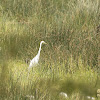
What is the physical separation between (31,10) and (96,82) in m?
3.54

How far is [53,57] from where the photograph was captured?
14.5 ft

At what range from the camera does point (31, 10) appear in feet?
23.4

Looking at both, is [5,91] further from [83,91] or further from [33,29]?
[33,29]

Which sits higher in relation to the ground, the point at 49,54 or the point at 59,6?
the point at 59,6

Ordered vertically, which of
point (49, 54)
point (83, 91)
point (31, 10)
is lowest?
point (83, 91)

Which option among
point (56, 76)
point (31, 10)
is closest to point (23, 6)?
point (31, 10)

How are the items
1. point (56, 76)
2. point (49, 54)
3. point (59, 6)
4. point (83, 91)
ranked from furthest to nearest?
point (59, 6)
point (49, 54)
point (56, 76)
point (83, 91)

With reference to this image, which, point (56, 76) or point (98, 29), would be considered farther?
point (98, 29)

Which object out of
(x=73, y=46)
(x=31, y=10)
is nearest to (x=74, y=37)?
(x=73, y=46)

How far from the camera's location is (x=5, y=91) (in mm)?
3385

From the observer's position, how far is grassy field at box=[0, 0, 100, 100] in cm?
Result: 362

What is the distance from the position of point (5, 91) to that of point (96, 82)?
135 cm

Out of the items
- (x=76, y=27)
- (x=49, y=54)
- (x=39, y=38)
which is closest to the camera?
(x=49, y=54)

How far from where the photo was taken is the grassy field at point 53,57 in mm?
3625
